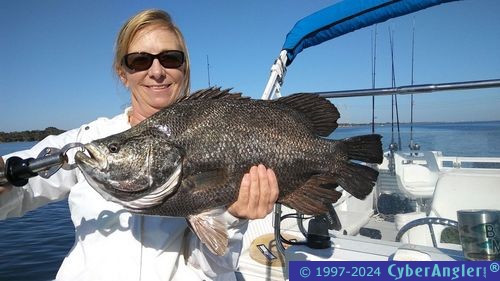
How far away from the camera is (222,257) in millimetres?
2336

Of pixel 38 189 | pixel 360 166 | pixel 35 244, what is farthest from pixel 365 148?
pixel 35 244

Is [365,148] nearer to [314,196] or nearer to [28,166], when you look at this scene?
[314,196]

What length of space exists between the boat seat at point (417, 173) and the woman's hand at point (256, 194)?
1.89m

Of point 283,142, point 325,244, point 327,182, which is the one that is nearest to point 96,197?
point 283,142

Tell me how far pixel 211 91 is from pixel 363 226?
8.15ft

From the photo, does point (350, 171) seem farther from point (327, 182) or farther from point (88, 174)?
point (88, 174)

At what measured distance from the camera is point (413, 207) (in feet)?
11.1

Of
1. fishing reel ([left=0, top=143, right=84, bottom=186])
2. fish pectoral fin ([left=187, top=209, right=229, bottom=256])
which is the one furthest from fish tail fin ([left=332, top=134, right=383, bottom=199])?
fishing reel ([left=0, top=143, right=84, bottom=186])

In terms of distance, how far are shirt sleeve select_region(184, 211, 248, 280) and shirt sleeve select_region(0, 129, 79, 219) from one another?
104 cm

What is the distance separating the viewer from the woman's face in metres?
2.68

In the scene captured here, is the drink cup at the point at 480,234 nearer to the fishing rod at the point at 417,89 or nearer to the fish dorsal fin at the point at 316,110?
the fishing rod at the point at 417,89

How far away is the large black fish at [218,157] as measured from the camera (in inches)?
78.3

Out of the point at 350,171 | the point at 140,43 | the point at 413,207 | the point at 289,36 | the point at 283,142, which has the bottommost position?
the point at 413,207

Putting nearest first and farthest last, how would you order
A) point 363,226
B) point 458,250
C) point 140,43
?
point 140,43
point 458,250
point 363,226
